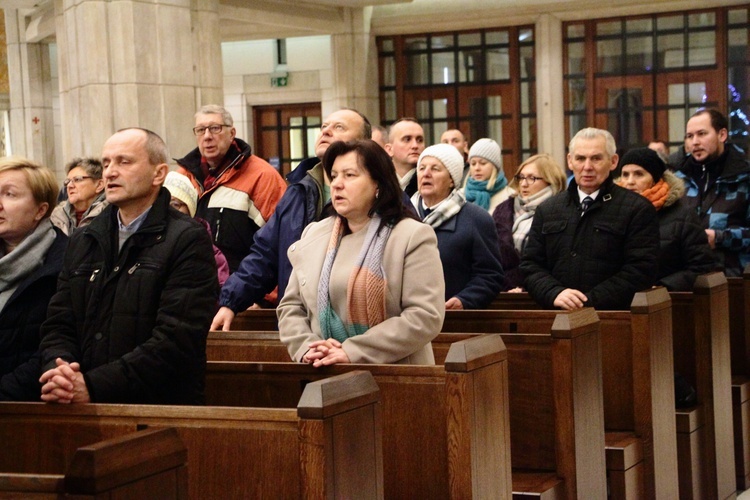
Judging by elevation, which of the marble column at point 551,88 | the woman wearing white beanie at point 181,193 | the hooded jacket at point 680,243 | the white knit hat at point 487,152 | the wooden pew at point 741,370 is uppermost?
the marble column at point 551,88

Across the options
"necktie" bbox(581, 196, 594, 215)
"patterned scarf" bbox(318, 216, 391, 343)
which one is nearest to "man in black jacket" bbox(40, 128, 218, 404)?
"patterned scarf" bbox(318, 216, 391, 343)

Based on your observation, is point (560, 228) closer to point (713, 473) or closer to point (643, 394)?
point (643, 394)

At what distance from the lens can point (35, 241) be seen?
3.27m

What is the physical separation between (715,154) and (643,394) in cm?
196

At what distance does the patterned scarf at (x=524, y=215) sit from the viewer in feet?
17.9

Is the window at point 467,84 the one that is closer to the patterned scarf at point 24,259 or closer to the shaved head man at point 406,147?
the shaved head man at point 406,147

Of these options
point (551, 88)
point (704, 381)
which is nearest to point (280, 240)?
point (704, 381)

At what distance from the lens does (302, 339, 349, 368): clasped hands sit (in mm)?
3119

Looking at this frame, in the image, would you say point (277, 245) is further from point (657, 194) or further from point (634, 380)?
point (657, 194)

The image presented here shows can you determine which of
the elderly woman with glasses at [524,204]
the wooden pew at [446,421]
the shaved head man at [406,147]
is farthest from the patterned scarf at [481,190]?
the wooden pew at [446,421]

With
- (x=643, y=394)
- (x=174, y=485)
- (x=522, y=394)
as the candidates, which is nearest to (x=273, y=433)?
(x=174, y=485)

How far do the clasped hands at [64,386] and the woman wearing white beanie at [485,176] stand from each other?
344cm

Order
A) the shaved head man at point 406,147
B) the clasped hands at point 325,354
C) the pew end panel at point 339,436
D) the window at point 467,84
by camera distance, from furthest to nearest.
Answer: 1. the window at point 467,84
2. the shaved head man at point 406,147
3. the clasped hands at point 325,354
4. the pew end panel at point 339,436

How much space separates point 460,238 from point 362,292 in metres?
1.36
